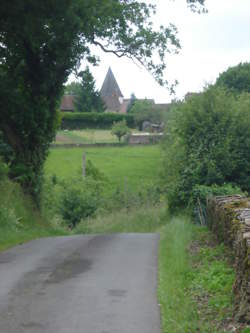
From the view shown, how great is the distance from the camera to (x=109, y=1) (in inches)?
888

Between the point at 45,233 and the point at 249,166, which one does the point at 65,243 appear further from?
the point at 249,166

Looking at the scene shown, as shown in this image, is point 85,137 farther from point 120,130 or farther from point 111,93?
point 111,93

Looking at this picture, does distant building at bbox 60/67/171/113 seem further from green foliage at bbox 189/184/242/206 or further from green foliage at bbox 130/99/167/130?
green foliage at bbox 189/184/242/206

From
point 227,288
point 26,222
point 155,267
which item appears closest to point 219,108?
point 26,222

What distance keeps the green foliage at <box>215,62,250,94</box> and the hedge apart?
19.2 m

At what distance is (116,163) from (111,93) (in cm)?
7191

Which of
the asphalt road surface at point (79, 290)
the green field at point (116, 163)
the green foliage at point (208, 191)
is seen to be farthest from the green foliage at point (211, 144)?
the green field at point (116, 163)

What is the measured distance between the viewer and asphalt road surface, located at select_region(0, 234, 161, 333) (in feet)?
28.0

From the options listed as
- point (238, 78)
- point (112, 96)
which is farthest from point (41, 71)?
point (112, 96)

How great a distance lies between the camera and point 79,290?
10773 mm

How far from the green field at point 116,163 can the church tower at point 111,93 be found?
Result: 188 feet

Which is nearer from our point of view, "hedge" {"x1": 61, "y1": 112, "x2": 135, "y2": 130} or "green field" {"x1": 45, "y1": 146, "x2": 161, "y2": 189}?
"green field" {"x1": 45, "y1": 146, "x2": 161, "y2": 189}

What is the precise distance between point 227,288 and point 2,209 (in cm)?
1435

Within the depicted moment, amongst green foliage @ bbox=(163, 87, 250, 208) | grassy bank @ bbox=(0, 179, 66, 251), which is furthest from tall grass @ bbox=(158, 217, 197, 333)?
green foliage @ bbox=(163, 87, 250, 208)
